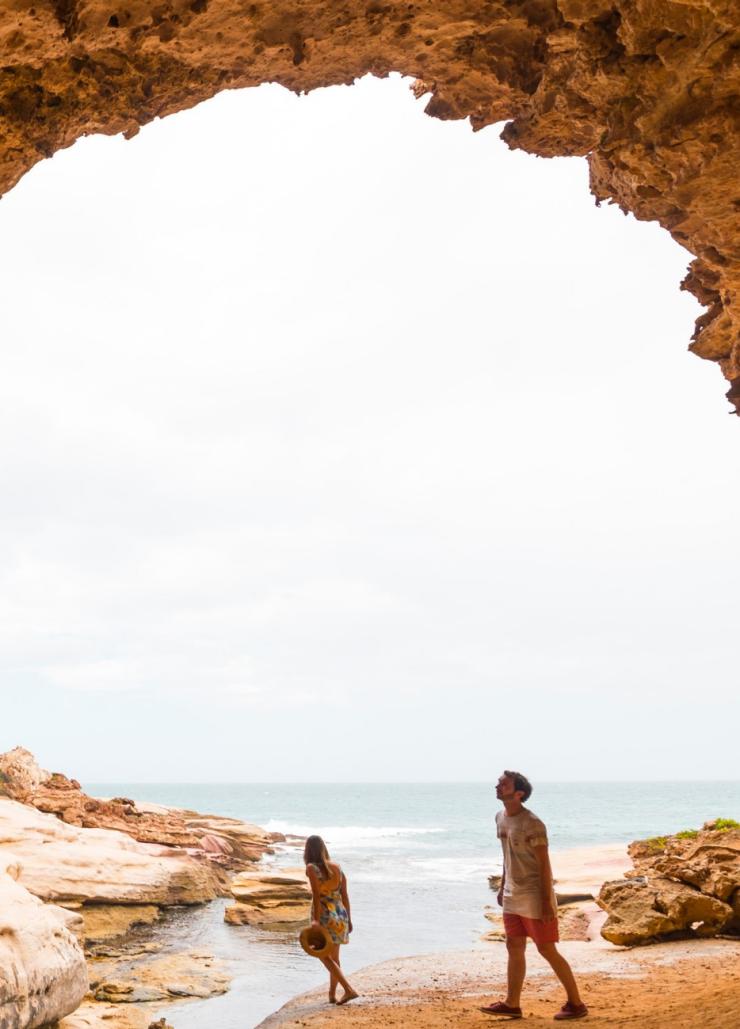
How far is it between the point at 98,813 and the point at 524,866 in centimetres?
2197

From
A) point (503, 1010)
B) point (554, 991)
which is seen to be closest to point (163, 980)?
point (554, 991)

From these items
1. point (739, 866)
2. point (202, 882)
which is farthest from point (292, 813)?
point (739, 866)

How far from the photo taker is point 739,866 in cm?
950

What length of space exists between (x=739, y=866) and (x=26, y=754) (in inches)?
962

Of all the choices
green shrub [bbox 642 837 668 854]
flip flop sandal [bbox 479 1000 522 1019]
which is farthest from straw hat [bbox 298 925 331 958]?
green shrub [bbox 642 837 668 854]

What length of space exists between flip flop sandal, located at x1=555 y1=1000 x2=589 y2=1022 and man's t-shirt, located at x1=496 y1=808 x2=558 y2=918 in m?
0.82

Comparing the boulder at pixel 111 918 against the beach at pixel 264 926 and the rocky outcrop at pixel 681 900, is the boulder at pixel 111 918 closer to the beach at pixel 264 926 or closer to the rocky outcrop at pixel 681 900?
the beach at pixel 264 926

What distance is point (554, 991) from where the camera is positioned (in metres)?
7.41

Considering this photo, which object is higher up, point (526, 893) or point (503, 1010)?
point (526, 893)

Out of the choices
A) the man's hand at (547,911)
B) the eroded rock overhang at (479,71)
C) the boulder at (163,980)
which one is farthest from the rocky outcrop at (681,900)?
the eroded rock overhang at (479,71)

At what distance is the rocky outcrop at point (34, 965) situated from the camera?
7695 millimetres

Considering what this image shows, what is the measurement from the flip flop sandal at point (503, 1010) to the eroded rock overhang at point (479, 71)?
5.77m

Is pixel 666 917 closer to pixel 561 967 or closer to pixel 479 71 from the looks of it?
pixel 561 967

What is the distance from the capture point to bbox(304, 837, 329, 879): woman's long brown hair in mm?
7438
